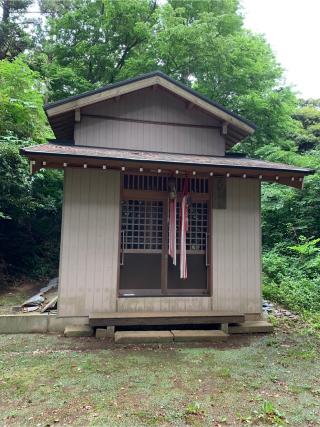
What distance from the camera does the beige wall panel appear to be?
562 centimetres

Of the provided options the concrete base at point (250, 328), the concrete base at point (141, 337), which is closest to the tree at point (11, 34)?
Answer: the concrete base at point (141, 337)

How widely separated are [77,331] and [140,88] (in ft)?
15.2

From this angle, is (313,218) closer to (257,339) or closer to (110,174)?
(257,339)

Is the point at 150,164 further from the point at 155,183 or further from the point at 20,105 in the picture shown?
the point at 20,105

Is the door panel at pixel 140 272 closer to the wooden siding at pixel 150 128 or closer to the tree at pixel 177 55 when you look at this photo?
the wooden siding at pixel 150 128

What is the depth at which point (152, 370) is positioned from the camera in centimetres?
405

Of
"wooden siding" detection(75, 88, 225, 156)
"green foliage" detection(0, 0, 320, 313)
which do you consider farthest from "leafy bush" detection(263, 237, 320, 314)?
"wooden siding" detection(75, 88, 225, 156)

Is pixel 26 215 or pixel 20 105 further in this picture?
pixel 26 215

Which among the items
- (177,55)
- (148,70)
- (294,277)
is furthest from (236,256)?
(148,70)

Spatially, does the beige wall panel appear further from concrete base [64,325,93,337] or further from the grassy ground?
the grassy ground

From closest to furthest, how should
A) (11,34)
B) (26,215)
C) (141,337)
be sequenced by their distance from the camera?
1. (141,337)
2. (26,215)
3. (11,34)

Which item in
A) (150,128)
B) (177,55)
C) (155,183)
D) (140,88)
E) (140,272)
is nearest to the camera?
(140,272)

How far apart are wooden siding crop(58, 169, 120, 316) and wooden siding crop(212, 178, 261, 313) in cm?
188

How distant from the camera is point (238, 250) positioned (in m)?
6.04
